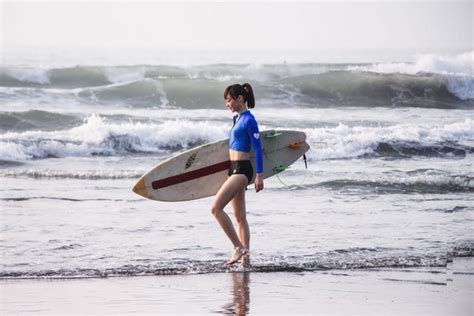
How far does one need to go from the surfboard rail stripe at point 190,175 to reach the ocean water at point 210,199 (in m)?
0.62

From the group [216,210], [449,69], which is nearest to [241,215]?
[216,210]

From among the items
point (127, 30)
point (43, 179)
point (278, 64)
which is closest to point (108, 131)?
point (43, 179)

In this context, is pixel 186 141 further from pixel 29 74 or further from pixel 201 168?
pixel 29 74

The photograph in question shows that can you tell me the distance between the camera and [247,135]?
7645mm

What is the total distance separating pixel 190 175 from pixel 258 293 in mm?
1705

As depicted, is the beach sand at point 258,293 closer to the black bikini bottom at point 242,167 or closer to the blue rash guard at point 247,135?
the black bikini bottom at point 242,167

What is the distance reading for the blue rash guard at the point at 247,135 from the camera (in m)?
7.56

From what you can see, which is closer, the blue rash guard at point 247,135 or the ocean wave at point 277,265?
the blue rash guard at point 247,135

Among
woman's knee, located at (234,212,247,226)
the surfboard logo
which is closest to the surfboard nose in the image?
the surfboard logo

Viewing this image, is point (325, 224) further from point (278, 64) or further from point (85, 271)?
point (278, 64)

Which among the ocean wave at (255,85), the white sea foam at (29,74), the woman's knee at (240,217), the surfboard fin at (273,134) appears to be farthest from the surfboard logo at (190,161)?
the white sea foam at (29,74)

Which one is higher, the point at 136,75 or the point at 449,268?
the point at 136,75

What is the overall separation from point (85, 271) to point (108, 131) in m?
9.74

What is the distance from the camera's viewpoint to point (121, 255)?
843cm
